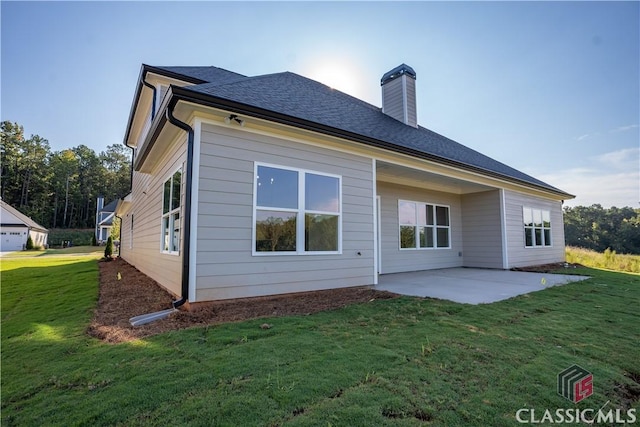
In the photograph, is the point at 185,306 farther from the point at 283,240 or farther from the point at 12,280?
the point at 12,280

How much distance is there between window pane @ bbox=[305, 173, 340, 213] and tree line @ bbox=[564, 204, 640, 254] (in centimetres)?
4486

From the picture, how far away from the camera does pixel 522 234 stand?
1077 cm

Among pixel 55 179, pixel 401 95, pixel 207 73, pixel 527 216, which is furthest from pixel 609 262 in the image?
pixel 55 179

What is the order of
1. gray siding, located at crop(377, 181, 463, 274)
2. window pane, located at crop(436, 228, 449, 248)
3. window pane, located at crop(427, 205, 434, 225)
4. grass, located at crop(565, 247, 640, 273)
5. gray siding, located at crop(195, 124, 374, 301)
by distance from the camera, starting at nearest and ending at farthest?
gray siding, located at crop(195, 124, 374, 301) < gray siding, located at crop(377, 181, 463, 274) < window pane, located at crop(427, 205, 434, 225) < window pane, located at crop(436, 228, 449, 248) < grass, located at crop(565, 247, 640, 273)

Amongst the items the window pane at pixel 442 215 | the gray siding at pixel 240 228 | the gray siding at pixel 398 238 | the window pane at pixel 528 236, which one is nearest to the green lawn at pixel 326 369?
the gray siding at pixel 240 228

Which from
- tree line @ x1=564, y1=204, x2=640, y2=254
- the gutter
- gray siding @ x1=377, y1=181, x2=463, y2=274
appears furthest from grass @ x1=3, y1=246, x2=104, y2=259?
tree line @ x1=564, y1=204, x2=640, y2=254

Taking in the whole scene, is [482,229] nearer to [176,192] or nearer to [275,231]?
[275,231]

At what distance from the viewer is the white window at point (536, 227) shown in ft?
36.3

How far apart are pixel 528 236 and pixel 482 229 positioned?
2.07m

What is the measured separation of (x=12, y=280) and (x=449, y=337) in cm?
1062

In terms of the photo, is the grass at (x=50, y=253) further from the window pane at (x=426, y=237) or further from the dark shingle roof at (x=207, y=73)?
the window pane at (x=426, y=237)

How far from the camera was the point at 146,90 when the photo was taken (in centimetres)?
854

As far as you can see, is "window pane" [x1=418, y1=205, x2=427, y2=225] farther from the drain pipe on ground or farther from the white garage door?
the white garage door

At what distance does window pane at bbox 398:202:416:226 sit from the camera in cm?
961
